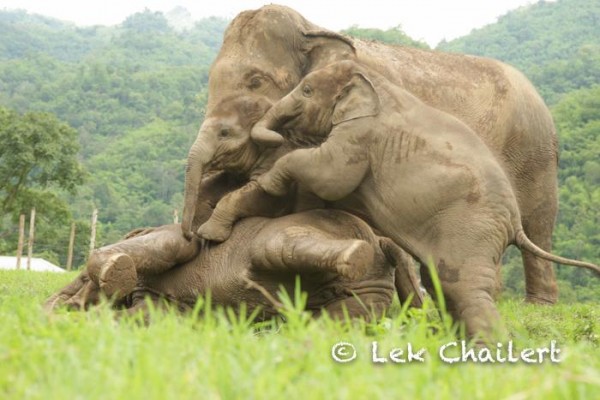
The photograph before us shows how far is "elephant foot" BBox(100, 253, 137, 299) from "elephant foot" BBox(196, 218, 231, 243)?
630mm

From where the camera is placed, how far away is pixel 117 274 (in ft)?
22.2

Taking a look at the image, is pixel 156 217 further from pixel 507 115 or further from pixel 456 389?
pixel 456 389

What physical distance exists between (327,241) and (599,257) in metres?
38.3

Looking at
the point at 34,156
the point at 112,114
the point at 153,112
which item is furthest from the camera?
the point at 153,112

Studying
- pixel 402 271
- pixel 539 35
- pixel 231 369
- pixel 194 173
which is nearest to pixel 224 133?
pixel 194 173

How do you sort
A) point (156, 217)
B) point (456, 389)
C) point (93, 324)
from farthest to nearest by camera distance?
point (156, 217)
point (93, 324)
point (456, 389)

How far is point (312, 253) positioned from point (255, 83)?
169cm

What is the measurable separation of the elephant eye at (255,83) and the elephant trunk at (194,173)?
496 millimetres

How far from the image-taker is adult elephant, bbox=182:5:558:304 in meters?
7.43

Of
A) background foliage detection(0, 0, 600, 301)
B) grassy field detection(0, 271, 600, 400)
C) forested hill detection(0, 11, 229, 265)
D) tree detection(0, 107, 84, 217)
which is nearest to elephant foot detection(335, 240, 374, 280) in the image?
Result: grassy field detection(0, 271, 600, 400)

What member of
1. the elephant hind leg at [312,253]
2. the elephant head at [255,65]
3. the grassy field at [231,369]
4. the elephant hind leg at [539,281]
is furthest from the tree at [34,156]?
the grassy field at [231,369]

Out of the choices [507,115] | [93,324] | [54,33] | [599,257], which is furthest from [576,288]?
[54,33]

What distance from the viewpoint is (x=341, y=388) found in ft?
8.60

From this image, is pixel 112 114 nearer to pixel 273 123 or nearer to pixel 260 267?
pixel 273 123
